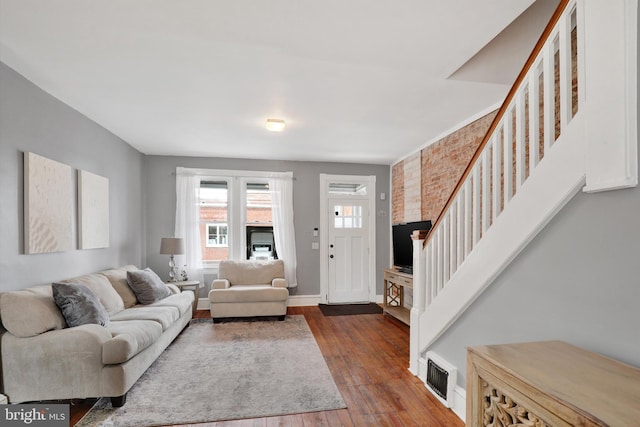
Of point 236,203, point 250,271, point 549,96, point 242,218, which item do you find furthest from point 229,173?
point 549,96

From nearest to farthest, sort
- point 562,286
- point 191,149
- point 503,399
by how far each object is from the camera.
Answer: point 503,399 < point 562,286 < point 191,149

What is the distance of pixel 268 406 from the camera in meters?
2.38

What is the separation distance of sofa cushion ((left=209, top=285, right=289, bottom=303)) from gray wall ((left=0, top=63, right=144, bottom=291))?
1.39 m

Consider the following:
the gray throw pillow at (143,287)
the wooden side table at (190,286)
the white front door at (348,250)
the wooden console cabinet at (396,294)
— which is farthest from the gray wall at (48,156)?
the wooden console cabinet at (396,294)

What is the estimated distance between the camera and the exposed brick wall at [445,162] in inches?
135

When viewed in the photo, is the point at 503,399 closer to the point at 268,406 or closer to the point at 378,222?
the point at 268,406

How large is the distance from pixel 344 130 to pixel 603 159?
287 centimetres

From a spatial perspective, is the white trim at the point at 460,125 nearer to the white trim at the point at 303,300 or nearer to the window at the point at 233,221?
the window at the point at 233,221

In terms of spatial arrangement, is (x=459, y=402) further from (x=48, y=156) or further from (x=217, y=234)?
(x=217, y=234)

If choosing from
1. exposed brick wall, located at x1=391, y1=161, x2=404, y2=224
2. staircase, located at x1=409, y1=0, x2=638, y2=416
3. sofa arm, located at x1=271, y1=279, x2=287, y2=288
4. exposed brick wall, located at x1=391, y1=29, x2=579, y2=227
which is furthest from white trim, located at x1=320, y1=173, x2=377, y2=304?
staircase, located at x1=409, y1=0, x2=638, y2=416

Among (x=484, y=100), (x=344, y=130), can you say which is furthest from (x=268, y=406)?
(x=484, y=100)

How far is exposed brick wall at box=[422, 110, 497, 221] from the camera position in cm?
343

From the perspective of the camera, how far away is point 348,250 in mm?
5770

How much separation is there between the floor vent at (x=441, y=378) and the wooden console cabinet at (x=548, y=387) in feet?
3.50
